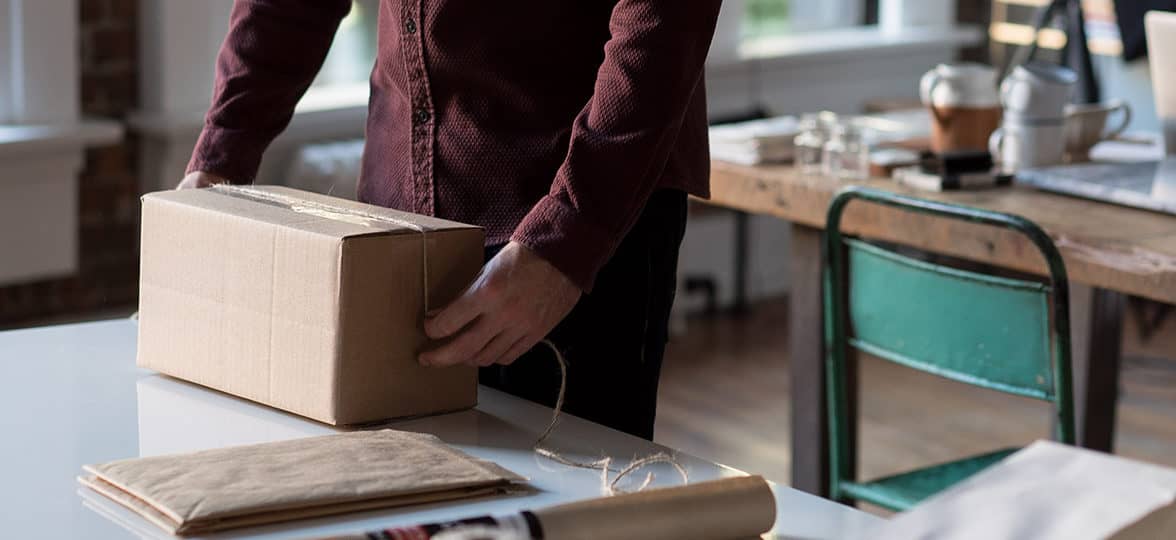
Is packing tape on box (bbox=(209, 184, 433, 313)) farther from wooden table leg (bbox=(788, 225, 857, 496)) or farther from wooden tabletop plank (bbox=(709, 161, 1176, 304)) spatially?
wooden table leg (bbox=(788, 225, 857, 496))

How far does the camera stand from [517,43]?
145cm

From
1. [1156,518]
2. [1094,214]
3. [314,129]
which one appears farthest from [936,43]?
[1156,518]

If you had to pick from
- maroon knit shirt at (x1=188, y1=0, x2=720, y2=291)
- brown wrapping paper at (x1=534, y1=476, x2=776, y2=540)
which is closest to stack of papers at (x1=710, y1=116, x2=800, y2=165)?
maroon knit shirt at (x1=188, y1=0, x2=720, y2=291)

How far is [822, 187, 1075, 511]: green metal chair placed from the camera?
188 centimetres

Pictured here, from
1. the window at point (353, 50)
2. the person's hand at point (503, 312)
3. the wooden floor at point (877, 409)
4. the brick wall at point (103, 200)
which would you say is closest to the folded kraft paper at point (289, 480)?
the person's hand at point (503, 312)

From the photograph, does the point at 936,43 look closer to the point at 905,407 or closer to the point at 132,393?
the point at 905,407

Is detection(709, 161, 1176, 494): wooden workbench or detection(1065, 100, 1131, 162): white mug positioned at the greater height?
detection(1065, 100, 1131, 162): white mug

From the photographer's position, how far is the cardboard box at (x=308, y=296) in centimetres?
119

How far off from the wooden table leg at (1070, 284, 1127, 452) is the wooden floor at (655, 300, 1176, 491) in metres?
0.92

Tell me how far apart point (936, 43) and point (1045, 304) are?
3153mm

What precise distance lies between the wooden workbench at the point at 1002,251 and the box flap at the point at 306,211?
111cm

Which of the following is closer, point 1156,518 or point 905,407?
point 1156,518

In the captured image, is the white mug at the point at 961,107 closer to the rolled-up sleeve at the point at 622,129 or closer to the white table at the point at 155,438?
the rolled-up sleeve at the point at 622,129

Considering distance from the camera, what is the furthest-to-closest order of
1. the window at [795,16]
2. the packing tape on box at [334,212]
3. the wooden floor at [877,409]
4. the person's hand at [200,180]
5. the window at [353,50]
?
the window at [795,16] < the window at [353,50] < the wooden floor at [877,409] < the person's hand at [200,180] < the packing tape on box at [334,212]
